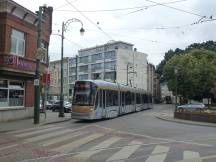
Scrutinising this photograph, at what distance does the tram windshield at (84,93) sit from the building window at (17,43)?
15.9 feet

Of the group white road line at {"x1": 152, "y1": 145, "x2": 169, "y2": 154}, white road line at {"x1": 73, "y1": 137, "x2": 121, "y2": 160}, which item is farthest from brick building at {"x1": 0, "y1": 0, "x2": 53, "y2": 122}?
white road line at {"x1": 152, "y1": 145, "x2": 169, "y2": 154}

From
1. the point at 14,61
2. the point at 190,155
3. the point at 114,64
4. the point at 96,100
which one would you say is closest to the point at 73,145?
the point at 190,155

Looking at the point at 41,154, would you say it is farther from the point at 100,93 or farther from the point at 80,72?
the point at 80,72

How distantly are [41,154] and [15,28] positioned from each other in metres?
17.1

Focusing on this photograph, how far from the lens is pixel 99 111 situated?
29.3 meters

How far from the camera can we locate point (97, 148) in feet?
47.2

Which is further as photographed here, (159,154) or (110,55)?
(110,55)

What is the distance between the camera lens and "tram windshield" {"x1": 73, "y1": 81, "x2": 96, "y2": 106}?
28.3 meters

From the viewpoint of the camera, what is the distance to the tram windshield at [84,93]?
1113 inches

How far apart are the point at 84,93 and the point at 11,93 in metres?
5.28

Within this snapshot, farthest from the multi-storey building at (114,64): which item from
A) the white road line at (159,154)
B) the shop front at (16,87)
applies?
the white road line at (159,154)

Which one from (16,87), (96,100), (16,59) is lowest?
(96,100)

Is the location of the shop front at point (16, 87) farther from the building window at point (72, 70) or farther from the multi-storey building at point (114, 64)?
the building window at point (72, 70)

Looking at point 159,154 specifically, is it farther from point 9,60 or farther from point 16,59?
point 16,59
